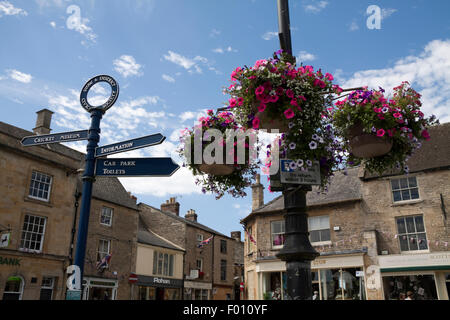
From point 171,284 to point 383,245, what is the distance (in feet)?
57.7

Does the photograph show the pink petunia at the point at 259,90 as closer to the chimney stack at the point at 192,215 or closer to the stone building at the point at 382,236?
the stone building at the point at 382,236

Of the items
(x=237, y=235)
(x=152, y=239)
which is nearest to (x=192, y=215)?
(x=237, y=235)

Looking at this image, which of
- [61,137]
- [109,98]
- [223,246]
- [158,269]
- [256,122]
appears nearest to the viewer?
[256,122]

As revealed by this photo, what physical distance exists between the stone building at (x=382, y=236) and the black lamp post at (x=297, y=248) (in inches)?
686

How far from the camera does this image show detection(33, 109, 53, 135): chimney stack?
22.4 m

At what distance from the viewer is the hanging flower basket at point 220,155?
12.3ft

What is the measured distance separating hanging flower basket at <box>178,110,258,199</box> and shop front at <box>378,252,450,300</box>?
16.2 metres

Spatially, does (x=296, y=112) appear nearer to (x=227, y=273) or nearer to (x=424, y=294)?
(x=424, y=294)

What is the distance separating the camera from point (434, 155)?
19484 mm

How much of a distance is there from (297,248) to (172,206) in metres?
35.5

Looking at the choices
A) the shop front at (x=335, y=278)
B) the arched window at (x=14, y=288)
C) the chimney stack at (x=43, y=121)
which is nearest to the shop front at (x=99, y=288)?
the arched window at (x=14, y=288)

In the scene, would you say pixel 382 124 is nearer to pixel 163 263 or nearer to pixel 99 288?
pixel 99 288

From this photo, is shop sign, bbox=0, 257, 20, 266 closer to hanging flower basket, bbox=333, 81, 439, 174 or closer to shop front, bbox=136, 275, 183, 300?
shop front, bbox=136, 275, 183, 300
